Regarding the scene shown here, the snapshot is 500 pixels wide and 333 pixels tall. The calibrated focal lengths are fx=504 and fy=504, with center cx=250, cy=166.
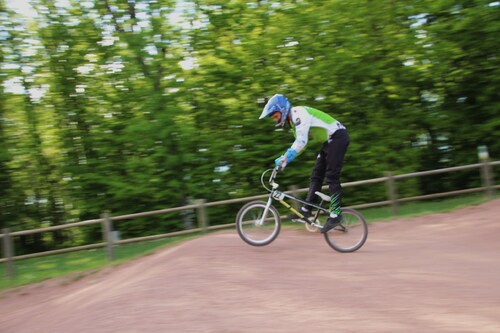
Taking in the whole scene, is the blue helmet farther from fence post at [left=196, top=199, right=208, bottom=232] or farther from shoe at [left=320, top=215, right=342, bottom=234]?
fence post at [left=196, top=199, right=208, bottom=232]

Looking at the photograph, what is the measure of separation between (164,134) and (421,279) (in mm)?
8090

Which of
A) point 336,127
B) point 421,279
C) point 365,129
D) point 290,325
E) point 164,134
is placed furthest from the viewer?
point 365,129

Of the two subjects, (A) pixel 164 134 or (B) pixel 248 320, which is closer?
(B) pixel 248 320

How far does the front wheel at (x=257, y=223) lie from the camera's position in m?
7.65

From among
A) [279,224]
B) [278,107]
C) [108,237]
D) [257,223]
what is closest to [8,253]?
[108,237]

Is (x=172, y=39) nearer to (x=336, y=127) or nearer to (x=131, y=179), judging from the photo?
(x=131, y=179)

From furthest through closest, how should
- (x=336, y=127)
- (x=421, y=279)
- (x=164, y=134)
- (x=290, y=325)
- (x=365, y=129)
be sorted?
(x=365, y=129) → (x=164, y=134) → (x=336, y=127) → (x=421, y=279) → (x=290, y=325)

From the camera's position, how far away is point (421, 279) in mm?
6125

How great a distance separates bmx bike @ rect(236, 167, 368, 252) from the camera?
25.1 feet

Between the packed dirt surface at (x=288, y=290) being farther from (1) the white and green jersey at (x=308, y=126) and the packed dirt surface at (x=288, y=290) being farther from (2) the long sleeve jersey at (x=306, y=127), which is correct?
(1) the white and green jersey at (x=308, y=126)

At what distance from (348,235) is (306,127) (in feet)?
6.08

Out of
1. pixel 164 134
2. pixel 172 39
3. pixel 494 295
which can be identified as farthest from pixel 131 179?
pixel 494 295

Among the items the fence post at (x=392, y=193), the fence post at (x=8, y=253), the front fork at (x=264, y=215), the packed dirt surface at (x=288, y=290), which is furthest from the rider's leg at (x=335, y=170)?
the fence post at (x=8, y=253)

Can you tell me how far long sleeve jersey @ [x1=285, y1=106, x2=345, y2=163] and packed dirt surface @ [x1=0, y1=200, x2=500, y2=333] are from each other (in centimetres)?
165
